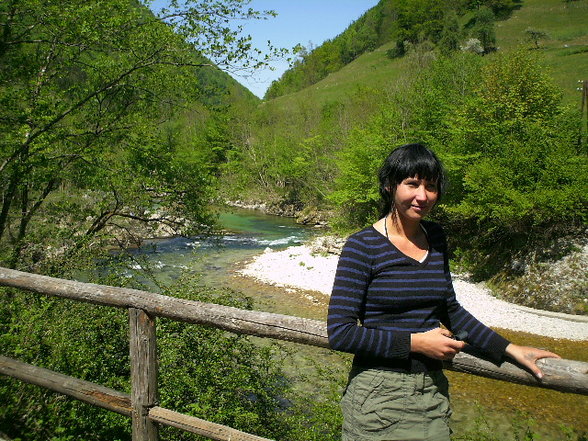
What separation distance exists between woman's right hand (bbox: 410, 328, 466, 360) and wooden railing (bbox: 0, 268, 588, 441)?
286 mm

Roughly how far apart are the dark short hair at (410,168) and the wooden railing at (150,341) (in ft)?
2.60

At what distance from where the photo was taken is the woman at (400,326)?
1.74 m

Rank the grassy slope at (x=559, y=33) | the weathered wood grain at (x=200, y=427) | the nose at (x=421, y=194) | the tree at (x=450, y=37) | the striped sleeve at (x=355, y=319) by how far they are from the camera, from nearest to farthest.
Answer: the striped sleeve at (x=355, y=319) < the nose at (x=421, y=194) < the weathered wood grain at (x=200, y=427) < the grassy slope at (x=559, y=33) < the tree at (x=450, y=37)

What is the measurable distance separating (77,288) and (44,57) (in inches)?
315

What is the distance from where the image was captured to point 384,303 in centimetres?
180

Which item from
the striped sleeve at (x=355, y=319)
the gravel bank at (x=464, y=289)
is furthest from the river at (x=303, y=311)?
the striped sleeve at (x=355, y=319)

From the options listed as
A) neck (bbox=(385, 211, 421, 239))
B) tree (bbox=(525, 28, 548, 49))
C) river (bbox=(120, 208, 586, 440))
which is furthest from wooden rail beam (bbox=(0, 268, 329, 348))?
tree (bbox=(525, 28, 548, 49))

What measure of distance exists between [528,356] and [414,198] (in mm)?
844

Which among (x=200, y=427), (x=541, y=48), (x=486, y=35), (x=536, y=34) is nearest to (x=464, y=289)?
(x=200, y=427)

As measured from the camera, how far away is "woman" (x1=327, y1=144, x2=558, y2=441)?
174 centimetres

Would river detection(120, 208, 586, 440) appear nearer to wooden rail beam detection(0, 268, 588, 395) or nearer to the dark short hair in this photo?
wooden rail beam detection(0, 268, 588, 395)

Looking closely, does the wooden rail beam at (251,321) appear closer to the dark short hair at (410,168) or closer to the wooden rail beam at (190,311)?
the wooden rail beam at (190,311)

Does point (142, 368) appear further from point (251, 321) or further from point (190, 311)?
point (251, 321)

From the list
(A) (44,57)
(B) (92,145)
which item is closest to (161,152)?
(B) (92,145)
